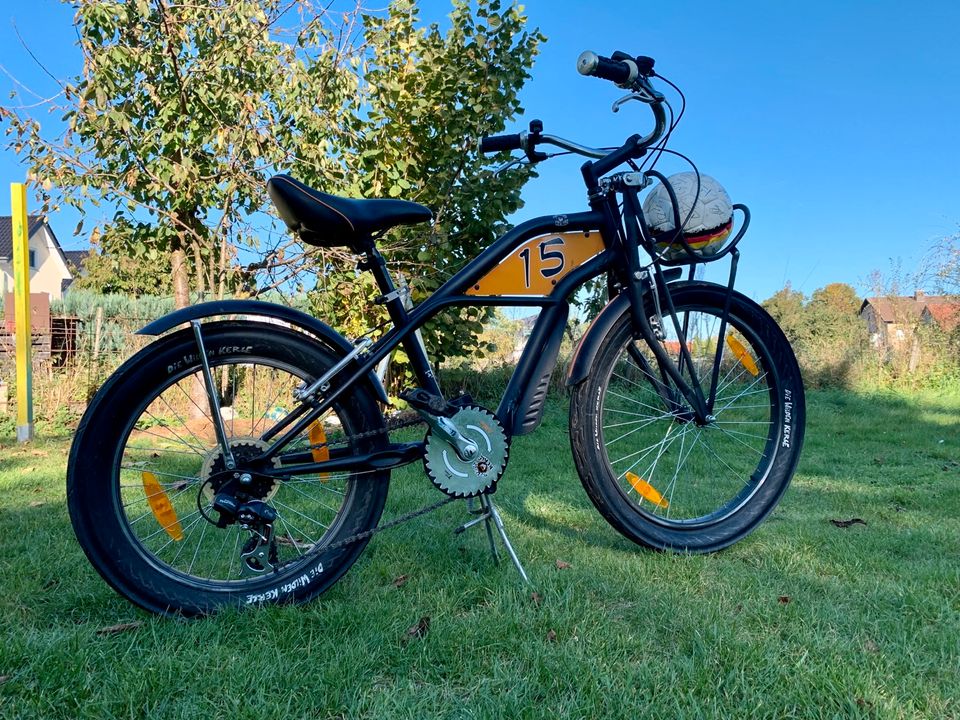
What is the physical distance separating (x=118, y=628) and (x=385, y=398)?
921mm

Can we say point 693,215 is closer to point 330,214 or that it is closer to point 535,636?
point 330,214

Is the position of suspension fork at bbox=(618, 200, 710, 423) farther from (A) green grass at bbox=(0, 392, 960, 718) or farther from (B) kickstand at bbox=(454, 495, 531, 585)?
(B) kickstand at bbox=(454, 495, 531, 585)

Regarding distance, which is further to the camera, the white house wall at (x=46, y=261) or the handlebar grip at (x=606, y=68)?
the white house wall at (x=46, y=261)

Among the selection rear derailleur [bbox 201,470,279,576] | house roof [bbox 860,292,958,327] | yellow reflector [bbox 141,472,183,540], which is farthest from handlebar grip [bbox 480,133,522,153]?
house roof [bbox 860,292,958,327]

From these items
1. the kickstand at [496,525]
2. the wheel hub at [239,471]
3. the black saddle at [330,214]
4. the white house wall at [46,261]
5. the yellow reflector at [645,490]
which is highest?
the white house wall at [46,261]

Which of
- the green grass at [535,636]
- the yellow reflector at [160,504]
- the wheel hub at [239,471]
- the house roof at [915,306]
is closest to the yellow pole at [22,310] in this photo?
the green grass at [535,636]

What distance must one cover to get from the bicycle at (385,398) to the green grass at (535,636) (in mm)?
162

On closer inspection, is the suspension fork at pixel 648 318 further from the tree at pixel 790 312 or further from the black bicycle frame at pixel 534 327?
the tree at pixel 790 312

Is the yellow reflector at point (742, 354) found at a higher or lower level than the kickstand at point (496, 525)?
higher

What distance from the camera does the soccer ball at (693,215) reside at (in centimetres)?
235

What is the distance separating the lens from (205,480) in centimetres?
191

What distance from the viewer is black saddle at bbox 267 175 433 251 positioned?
192 centimetres

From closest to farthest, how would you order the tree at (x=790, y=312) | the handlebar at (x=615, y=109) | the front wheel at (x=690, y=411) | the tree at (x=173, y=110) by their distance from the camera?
the handlebar at (x=615, y=109) < the front wheel at (x=690, y=411) < the tree at (x=173, y=110) < the tree at (x=790, y=312)

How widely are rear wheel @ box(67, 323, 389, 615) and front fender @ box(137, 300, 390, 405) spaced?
1.5 inches
